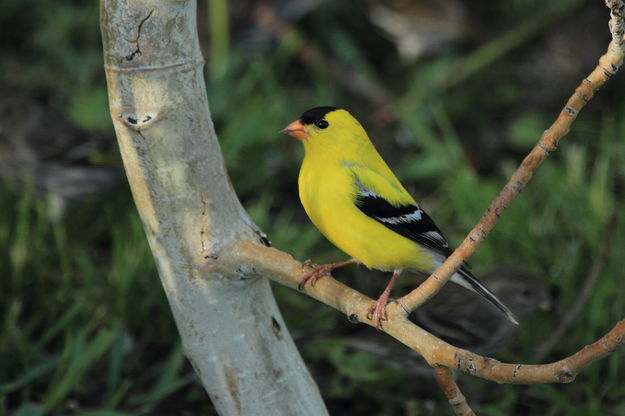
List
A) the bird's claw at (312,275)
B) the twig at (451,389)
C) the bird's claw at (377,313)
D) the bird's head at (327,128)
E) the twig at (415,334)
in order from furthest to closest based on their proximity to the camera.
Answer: the bird's head at (327,128)
the bird's claw at (312,275)
the bird's claw at (377,313)
the twig at (451,389)
the twig at (415,334)

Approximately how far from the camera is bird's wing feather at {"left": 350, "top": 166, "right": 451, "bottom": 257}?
7.36ft

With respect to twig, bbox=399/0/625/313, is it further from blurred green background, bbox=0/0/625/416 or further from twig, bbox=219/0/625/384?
blurred green background, bbox=0/0/625/416

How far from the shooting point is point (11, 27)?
20.5 feet

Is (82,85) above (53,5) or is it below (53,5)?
below

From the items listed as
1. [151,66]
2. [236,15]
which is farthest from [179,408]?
[236,15]

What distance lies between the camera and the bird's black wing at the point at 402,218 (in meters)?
2.24

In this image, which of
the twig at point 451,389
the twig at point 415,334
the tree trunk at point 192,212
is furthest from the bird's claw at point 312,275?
the twig at point 451,389

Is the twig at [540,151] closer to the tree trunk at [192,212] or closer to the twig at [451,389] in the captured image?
the twig at [451,389]

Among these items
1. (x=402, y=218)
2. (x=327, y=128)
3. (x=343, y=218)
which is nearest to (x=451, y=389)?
(x=343, y=218)

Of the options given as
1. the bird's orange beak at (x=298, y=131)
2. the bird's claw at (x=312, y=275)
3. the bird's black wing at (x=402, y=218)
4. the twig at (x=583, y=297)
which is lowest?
the twig at (x=583, y=297)

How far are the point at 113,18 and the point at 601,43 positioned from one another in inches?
171

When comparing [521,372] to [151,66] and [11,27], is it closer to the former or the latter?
[151,66]

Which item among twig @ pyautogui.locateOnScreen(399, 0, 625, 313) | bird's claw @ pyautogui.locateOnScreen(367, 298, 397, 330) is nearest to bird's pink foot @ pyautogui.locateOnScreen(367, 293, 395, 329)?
bird's claw @ pyautogui.locateOnScreen(367, 298, 397, 330)

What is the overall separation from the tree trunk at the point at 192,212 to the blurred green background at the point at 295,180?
2.52 ft
